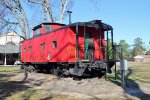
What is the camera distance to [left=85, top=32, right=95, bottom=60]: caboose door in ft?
63.9

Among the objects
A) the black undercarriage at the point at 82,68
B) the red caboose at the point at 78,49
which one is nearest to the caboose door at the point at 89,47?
the red caboose at the point at 78,49

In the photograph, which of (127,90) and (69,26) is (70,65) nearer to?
(69,26)

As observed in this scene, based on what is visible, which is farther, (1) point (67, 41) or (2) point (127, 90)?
(1) point (67, 41)

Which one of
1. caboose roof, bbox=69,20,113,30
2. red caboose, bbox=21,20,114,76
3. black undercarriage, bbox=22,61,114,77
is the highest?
caboose roof, bbox=69,20,113,30

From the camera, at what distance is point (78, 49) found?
18953 mm

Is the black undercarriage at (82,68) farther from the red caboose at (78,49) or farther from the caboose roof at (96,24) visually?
the caboose roof at (96,24)

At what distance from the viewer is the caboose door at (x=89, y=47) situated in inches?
767

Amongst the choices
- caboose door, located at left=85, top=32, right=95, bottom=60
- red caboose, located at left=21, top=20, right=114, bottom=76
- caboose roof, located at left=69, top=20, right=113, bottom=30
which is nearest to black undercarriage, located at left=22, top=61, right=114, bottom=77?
red caboose, located at left=21, top=20, right=114, bottom=76

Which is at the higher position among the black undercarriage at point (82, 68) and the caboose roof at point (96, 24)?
the caboose roof at point (96, 24)

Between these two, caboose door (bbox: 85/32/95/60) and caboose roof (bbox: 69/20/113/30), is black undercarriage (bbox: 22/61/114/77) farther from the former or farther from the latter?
caboose roof (bbox: 69/20/113/30)

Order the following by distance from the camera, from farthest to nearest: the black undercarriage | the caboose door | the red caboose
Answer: the caboose door, the red caboose, the black undercarriage

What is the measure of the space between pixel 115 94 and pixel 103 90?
1.25 meters

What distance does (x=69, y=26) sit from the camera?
18.8 m

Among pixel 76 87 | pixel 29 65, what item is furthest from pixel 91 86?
pixel 29 65
